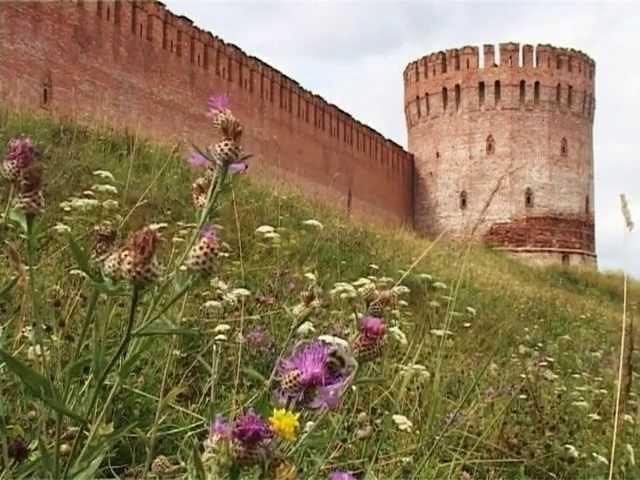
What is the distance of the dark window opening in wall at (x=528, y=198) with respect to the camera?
2317 cm

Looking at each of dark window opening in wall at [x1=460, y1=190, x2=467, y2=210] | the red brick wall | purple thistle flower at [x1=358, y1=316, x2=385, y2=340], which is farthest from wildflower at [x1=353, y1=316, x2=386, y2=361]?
dark window opening in wall at [x1=460, y1=190, x2=467, y2=210]

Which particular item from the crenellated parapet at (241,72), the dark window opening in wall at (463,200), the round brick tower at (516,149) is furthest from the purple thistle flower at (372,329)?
the dark window opening in wall at (463,200)

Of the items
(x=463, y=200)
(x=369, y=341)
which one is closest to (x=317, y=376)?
(x=369, y=341)

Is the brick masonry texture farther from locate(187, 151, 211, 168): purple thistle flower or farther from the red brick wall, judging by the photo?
locate(187, 151, 211, 168): purple thistle flower

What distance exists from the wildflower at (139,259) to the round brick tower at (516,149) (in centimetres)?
2239

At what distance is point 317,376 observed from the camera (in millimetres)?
853

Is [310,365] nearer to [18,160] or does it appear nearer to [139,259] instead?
[139,259]

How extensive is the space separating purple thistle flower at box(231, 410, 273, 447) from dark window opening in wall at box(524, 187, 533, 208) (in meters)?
23.1

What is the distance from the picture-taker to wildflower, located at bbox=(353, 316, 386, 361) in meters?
0.95

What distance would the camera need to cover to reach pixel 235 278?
12.9ft

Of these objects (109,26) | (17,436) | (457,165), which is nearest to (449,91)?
(457,165)

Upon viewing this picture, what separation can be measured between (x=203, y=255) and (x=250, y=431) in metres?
0.18

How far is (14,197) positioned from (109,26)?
1231 cm

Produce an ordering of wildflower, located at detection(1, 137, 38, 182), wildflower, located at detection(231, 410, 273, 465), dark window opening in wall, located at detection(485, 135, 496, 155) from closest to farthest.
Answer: wildflower, located at detection(231, 410, 273, 465)
wildflower, located at detection(1, 137, 38, 182)
dark window opening in wall, located at detection(485, 135, 496, 155)
